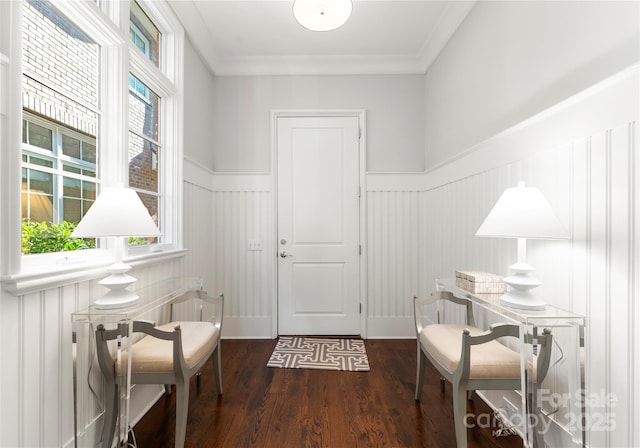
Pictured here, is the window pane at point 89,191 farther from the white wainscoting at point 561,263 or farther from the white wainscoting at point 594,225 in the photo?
the white wainscoting at point 594,225

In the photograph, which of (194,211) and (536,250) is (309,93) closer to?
(194,211)

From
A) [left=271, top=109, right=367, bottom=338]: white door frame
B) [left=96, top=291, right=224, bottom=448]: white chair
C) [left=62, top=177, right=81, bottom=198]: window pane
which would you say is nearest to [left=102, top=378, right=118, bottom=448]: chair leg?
[left=96, top=291, right=224, bottom=448]: white chair

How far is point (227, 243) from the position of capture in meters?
3.03

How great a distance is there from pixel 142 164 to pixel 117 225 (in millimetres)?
942

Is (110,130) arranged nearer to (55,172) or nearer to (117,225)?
(55,172)

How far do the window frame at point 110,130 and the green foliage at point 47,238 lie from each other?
0.11 feet

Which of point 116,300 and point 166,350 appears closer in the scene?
point 116,300

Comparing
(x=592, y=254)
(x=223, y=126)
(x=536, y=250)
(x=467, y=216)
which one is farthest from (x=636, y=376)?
(x=223, y=126)

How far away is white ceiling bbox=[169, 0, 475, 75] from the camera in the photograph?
7.45 ft

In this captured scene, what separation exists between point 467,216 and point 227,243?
221 cm

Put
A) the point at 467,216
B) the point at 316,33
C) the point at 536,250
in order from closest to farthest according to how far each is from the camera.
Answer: the point at 536,250, the point at 467,216, the point at 316,33

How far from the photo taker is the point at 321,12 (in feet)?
6.28

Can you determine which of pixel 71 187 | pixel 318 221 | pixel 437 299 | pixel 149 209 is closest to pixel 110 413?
pixel 71 187

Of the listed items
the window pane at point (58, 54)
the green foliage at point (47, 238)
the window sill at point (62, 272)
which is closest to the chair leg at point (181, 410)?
the window sill at point (62, 272)
